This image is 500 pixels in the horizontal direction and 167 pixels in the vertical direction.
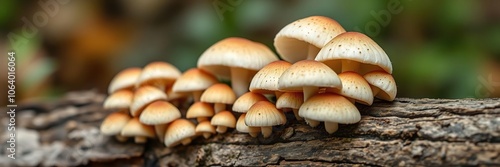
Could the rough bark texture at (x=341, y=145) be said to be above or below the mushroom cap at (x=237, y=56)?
below

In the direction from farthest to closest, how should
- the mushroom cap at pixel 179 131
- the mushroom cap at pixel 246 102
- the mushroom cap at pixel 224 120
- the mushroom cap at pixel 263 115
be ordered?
the mushroom cap at pixel 179 131, the mushroom cap at pixel 224 120, the mushroom cap at pixel 246 102, the mushroom cap at pixel 263 115

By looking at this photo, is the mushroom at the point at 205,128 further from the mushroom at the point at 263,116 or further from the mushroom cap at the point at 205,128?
the mushroom at the point at 263,116

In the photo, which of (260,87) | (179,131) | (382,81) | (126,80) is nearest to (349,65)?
(382,81)

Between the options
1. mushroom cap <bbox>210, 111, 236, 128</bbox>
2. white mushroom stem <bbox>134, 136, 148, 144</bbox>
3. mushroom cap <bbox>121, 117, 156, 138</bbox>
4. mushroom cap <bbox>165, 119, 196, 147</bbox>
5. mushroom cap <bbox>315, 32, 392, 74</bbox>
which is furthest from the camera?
white mushroom stem <bbox>134, 136, 148, 144</bbox>

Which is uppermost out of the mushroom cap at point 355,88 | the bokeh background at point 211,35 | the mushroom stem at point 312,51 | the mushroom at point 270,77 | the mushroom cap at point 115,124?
the bokeh background at point 211,35

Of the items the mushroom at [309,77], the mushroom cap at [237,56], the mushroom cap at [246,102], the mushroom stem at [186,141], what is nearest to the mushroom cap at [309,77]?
the mushroom at [309,77]

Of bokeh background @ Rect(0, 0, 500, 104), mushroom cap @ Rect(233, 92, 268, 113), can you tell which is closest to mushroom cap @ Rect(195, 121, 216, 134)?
mushroom cap @ Rect(233, 92, 268, 113)

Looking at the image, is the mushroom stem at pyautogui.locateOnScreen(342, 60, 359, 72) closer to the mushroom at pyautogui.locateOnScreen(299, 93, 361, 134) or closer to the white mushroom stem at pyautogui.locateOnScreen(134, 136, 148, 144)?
the mushroom at pyautogui.locateOnScreen(299, 93, 361, 134)

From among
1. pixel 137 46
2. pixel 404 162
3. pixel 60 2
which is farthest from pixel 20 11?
pixel 404 162
